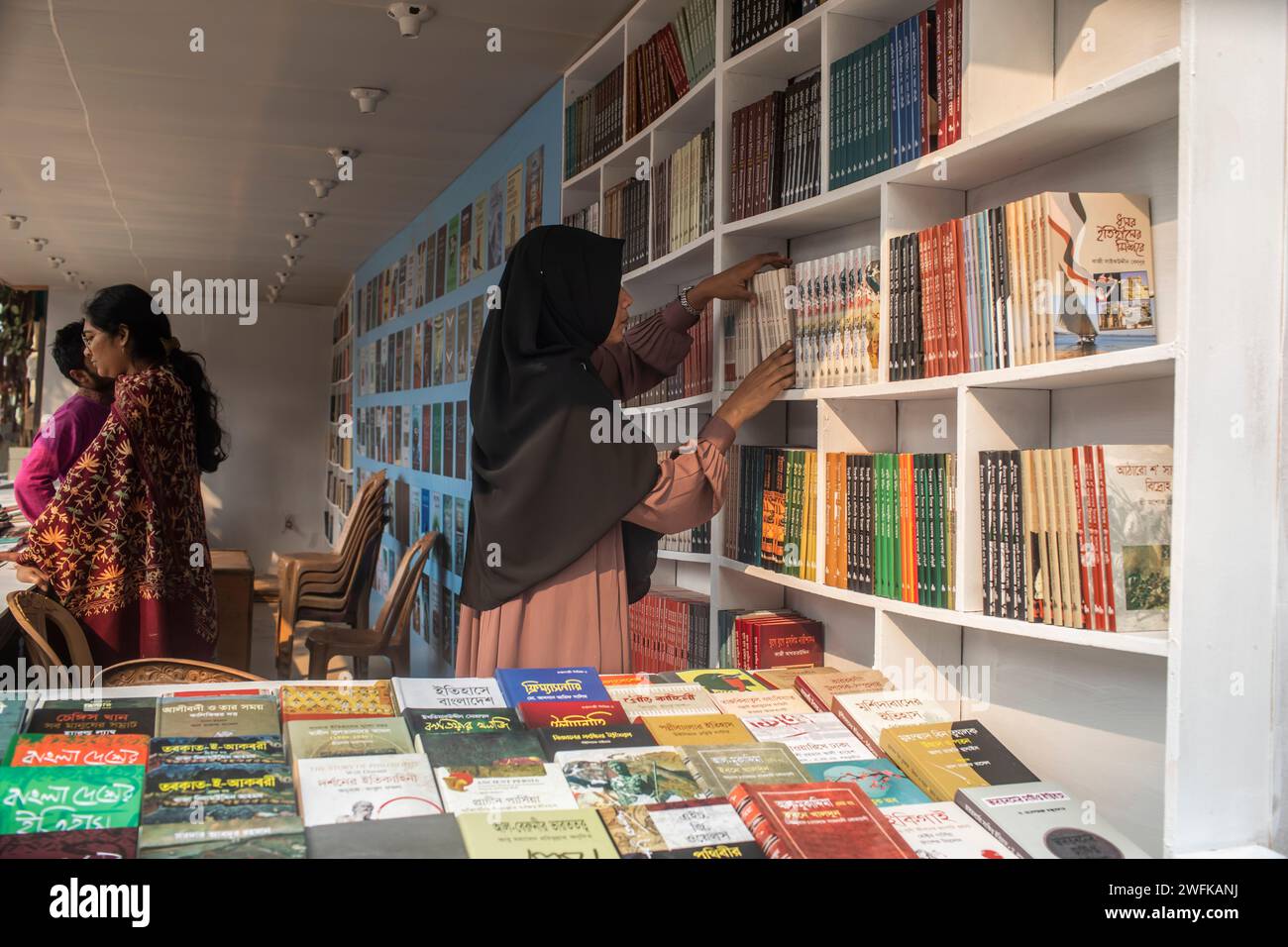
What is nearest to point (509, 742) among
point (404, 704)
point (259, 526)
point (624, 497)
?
point (404, 704)

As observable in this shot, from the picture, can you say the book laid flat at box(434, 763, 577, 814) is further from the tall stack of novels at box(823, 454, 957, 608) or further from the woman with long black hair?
the woman with long black hair

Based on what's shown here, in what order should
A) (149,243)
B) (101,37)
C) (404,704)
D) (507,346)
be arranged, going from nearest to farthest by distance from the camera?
1. (404,704)
2. (507,346)
3. (101,37)
4. (149,243)

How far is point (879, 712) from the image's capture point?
5.75 feet

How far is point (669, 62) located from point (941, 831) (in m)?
2.48

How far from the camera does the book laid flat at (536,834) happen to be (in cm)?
120

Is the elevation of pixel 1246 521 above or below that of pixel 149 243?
below

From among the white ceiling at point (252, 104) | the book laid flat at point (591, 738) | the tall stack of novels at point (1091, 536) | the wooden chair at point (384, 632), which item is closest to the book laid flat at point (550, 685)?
the book laid flat at point (591, 738)

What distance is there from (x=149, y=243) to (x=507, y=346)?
21.8 ft

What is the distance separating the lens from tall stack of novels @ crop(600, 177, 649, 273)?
Result: 10.8ft

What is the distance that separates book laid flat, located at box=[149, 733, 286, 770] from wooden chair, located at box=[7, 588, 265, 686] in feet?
1.70

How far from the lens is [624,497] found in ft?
7.40

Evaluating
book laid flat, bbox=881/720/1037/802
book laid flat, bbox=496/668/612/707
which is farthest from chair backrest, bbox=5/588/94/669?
book laid flat, bbox=881/720/1037/802

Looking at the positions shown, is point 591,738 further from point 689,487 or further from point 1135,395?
point 1135,395
